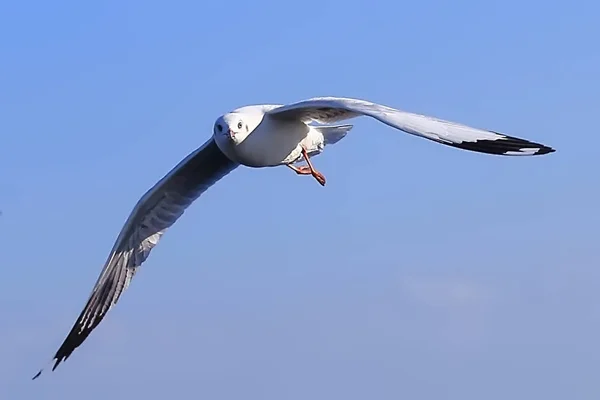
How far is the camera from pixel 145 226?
47.7ft

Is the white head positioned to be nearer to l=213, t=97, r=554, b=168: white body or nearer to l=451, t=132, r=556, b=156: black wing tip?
l=213, t=97, r=554, b=168: white body

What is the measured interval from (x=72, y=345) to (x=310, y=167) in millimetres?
3712

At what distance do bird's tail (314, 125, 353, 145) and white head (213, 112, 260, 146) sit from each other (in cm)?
134

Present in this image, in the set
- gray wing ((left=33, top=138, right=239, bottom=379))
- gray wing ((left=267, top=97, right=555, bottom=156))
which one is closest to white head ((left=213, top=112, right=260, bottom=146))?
gray wing ((left=267, top=97, right=555, bottom=156))

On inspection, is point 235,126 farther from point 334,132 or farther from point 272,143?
point 334,132

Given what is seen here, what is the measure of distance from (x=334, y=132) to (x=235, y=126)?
69.9 inches

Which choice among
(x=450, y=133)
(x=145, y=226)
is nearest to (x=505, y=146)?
(x=450, y=133)

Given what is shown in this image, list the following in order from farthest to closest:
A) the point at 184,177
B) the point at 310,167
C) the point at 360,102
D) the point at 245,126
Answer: the point at 184,177, the point at 310,167, the point at 245,126, the point at 360,102

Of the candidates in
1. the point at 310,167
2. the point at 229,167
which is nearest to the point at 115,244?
the point at 229,167

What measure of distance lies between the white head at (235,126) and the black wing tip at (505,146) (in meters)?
2.66

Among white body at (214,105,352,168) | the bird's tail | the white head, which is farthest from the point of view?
the bird's tail

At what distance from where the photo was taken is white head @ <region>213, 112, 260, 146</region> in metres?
12.2

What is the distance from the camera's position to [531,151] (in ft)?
33.4

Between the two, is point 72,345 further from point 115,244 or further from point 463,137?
point 463,137
